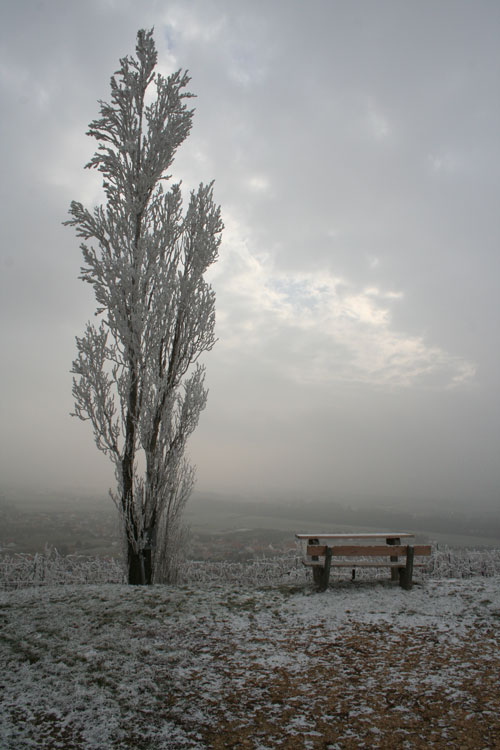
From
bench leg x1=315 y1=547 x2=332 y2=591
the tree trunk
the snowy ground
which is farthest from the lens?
the tree trunk

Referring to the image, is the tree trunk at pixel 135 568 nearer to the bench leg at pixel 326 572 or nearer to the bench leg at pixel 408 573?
the bench leg at pixel 326 572

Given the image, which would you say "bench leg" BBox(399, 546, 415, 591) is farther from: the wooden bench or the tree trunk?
the tree trunk

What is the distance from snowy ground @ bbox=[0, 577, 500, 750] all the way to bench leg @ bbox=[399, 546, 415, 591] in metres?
0.13

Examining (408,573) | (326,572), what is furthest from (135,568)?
(408,573)

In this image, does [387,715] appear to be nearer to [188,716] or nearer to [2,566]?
[188,716]

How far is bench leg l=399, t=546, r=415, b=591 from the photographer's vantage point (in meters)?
6.46

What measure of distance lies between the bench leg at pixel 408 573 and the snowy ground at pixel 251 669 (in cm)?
13

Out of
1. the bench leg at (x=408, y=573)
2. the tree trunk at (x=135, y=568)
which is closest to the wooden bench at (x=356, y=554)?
the bench leg at (x=408, y=573)

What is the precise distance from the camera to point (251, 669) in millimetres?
A: 4086

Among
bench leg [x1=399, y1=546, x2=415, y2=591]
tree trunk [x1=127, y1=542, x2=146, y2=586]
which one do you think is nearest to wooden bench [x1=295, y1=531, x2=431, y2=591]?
bench leg [x1=399, y1=546, x2=415, y2=591]

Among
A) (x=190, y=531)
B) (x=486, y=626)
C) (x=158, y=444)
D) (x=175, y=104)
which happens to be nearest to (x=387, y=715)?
(x=486, y=626)

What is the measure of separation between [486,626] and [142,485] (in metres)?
5.70

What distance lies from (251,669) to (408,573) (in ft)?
11.3

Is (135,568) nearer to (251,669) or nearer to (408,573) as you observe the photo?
(251,669)
